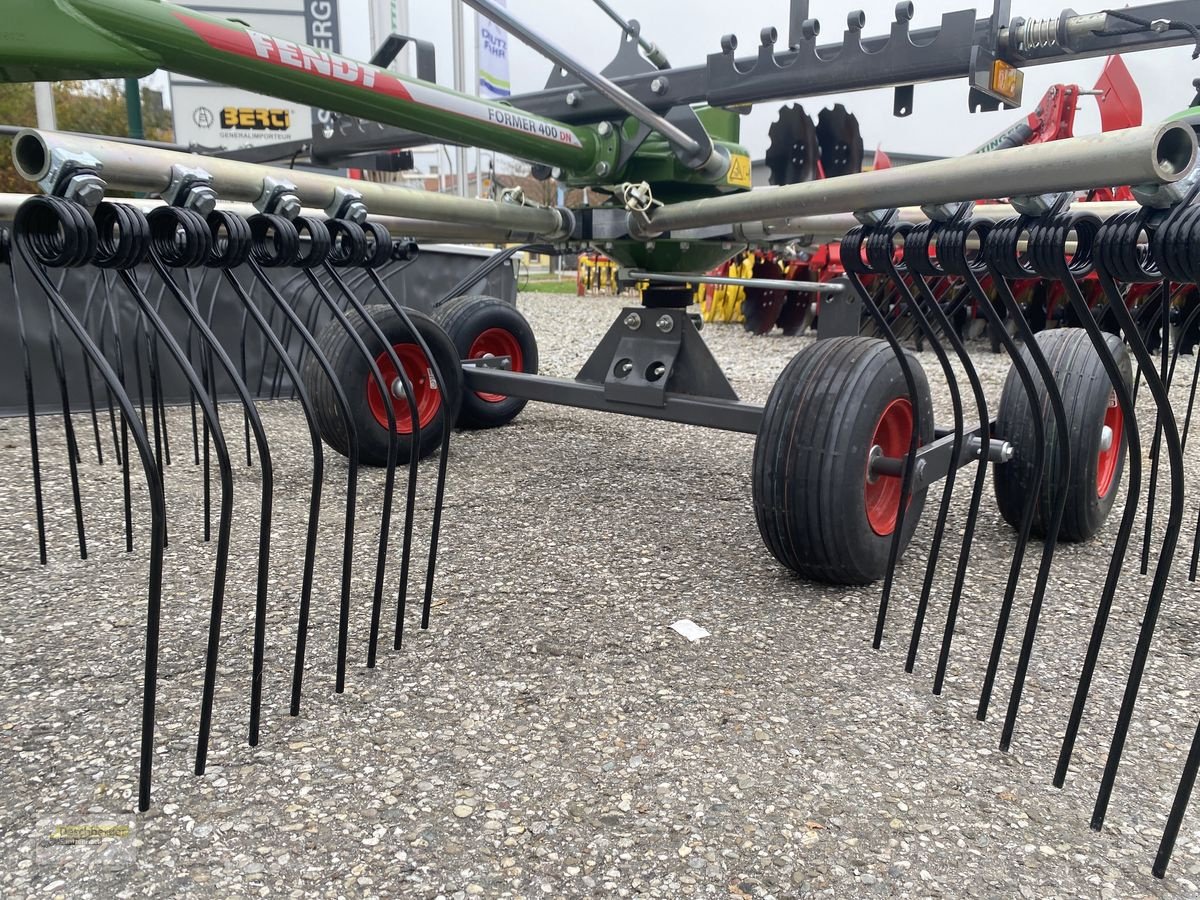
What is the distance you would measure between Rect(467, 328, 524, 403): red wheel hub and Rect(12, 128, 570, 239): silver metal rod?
1.76 m

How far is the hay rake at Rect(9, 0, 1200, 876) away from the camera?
1.42 metres

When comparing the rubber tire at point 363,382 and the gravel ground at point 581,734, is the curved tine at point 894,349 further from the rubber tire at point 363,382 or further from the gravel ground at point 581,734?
the rubber tire at point 363,382

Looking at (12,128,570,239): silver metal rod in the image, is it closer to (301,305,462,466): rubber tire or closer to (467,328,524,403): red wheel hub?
(301,305,462,466): rubber tire

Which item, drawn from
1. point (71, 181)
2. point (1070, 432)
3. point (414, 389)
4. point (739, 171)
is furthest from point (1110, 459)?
point (71, 181)

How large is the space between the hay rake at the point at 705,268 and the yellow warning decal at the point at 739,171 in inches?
1.9

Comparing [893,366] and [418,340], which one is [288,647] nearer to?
[418,340]

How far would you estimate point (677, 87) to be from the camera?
302 centimetres

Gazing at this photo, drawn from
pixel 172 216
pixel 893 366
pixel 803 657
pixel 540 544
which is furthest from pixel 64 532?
pixel 893 366

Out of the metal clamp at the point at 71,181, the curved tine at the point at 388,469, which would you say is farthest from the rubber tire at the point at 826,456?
the metal clamp at the point at 71,181

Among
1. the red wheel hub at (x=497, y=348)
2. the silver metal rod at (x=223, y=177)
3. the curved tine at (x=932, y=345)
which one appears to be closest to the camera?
the silver metal rod at (x=223, y=177)

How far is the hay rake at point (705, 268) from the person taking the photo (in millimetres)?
1423

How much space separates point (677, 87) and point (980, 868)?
8.25ft

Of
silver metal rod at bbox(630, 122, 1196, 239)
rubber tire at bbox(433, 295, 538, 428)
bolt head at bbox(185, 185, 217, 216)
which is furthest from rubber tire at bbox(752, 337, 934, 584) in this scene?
rubber tire at bbox(433, 295, 538, 428)

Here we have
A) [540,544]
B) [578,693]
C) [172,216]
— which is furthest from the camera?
[540,544]
